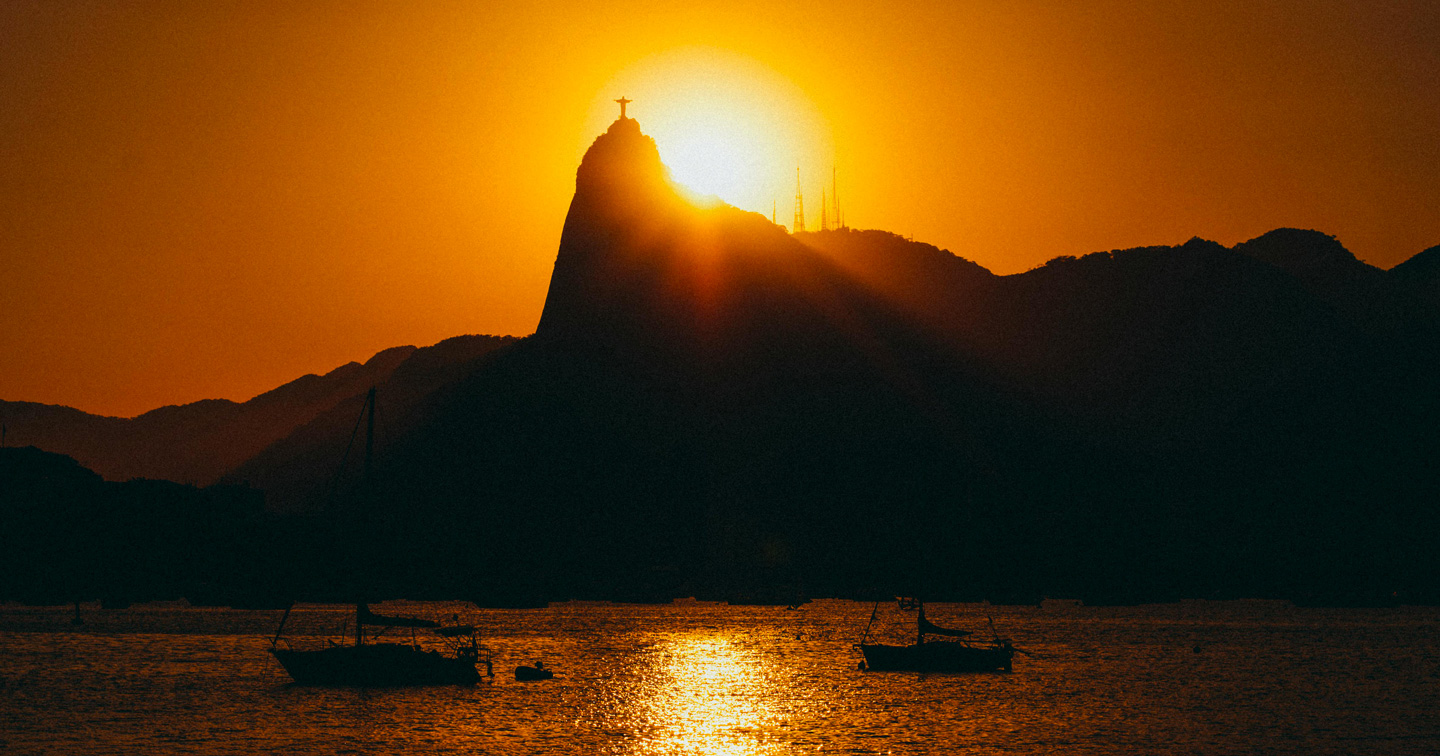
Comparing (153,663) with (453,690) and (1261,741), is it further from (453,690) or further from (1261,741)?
(1261,741)

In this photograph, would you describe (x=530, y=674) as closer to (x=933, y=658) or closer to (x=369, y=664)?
(x=369, y=664)

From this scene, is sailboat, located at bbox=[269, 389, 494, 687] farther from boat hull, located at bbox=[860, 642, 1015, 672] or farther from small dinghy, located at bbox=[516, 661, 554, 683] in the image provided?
boat hull, located at bbox=[860, 642, 1015, 672]

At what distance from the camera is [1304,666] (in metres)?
145

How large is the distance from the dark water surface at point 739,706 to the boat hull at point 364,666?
1816 mm

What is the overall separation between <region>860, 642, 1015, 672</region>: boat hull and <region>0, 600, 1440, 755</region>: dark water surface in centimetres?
165

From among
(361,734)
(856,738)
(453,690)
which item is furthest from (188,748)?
(856,738)

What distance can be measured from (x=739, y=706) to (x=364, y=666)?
29.9 m

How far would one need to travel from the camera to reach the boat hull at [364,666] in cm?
9938

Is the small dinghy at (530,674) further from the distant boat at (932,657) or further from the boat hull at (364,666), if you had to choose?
the distant boat at (932,657)

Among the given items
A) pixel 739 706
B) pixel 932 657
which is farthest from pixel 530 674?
pixel 932 657

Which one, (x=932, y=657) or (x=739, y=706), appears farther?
(x=932, y=657)

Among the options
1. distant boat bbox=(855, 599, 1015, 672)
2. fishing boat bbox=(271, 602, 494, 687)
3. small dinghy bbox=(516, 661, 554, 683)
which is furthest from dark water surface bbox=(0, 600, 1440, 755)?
fishing boat bbox=(271, 602, 494, 687)

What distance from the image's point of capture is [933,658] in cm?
11925

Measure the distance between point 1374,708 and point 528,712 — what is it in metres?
68.3
